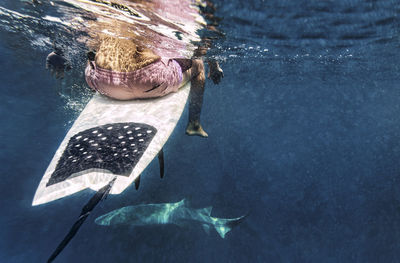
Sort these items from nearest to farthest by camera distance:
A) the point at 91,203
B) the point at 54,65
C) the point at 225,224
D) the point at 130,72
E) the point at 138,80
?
the point at 91,203, the point at 130,72, the point at 138,80, the point at 54,65, the point at 225,224

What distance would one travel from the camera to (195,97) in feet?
16.8

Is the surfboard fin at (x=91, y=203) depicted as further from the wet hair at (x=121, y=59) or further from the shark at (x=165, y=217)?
the shark at (x=165, y=217)

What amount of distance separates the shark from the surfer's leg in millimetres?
5048

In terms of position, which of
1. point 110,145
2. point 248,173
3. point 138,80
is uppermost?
point 138,80

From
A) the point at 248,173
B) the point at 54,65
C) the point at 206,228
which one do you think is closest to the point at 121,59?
the point at 54,65

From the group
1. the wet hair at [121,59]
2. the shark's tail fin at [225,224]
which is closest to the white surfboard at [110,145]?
the wet hair at [121,59]

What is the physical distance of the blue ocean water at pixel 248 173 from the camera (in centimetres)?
666

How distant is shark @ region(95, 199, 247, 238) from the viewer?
8.52m

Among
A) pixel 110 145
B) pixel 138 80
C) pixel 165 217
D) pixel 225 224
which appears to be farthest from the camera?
pixel 165 217

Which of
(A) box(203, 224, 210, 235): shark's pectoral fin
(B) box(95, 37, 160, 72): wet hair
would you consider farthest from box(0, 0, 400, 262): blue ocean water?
(B) box(95, 37, 160, 72): wet hair

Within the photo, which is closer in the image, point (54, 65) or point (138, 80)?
point (138, 80)

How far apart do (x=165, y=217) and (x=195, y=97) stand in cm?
634

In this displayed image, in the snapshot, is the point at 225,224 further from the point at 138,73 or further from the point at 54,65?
the point at 54,65

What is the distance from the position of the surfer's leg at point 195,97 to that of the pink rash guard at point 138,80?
0.56 m
